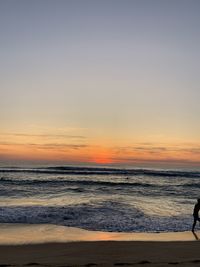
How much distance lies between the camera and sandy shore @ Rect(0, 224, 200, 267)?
995cm

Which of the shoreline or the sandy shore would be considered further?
the shoreline

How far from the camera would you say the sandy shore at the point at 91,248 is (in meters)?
9.95

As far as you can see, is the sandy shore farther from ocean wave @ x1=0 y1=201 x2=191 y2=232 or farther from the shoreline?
ocean wave @ x1=0 y1=201 x2=191 y2=232

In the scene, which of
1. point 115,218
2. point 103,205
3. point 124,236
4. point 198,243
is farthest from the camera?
point 103,205

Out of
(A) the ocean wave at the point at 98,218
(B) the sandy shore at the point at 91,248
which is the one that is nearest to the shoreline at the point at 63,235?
(B) the sandy shore at the point at 91,248

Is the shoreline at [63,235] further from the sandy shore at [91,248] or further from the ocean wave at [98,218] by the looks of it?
the ocean wave at [98,218]

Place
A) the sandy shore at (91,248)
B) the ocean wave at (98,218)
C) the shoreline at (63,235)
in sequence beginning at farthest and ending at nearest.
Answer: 1. the ocean wave at (98,218)
2. the shoreline at (63,235)
3. the sandy shore at (91,248)

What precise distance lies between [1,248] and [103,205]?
12.5 meters

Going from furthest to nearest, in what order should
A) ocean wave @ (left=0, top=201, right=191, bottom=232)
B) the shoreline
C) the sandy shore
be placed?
ocean wave @ (left=0, top=201, right=191, bottom=232)
the shoreline
the sandy shore

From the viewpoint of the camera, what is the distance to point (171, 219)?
1959 centimetres

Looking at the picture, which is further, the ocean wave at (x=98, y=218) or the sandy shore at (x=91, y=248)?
the ocean wave at (x=98, y=218)

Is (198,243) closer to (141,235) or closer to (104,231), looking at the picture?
(141,235)

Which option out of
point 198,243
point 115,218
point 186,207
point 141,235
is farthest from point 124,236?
point 186,207

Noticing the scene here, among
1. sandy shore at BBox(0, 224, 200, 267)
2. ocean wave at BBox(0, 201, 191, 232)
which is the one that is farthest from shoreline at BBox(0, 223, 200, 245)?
ocean wave at BBox(0, 201, 191, 232)
